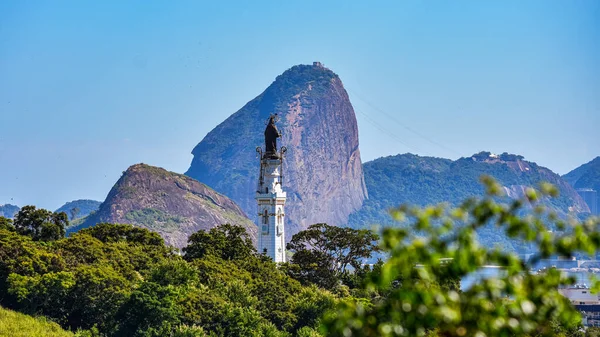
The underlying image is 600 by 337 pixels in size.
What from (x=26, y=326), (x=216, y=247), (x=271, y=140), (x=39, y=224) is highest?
(x=271, y=140)

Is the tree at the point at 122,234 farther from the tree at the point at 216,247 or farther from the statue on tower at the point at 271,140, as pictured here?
the statue on tower at the point at 271,140

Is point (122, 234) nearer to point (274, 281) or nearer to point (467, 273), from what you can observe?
point (274, 281)

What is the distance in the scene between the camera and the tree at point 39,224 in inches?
2721

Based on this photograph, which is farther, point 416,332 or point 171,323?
point 171,323

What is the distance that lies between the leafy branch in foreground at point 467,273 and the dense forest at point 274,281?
0.02m

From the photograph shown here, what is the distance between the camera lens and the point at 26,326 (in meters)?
53.0

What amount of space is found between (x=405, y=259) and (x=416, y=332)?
3.10ft

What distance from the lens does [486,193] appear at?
1370 centimetres

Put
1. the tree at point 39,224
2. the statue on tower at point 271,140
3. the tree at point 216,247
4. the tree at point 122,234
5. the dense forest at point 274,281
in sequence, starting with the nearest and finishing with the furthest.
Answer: the dense forest at point 274,281, the tree at point 39,224, the tree at point 122,234, the tree at point 216,247, the statue on tower at point 271,140

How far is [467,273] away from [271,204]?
72388 mm

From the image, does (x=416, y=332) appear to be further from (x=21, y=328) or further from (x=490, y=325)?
(x=21, y=328)

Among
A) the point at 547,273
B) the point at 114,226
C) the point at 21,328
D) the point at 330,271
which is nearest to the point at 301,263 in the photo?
the point at 330,271

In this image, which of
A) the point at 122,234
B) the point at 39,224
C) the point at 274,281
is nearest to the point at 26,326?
the point at 39,224

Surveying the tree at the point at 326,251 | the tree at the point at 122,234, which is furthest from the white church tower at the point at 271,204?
the tree at the point at 122,234
